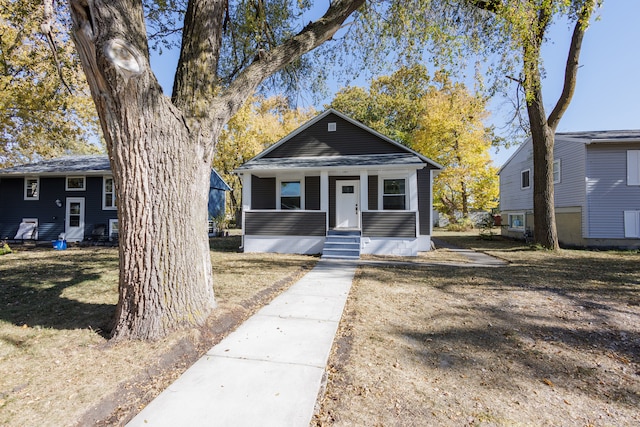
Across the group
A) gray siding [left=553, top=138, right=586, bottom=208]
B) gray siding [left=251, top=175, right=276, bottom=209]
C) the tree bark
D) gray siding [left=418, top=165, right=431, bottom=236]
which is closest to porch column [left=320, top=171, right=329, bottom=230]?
gray siding [left=251, top=175, right=276, bottom=209]

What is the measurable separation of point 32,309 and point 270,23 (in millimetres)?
7492

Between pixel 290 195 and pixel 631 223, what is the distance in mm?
14103

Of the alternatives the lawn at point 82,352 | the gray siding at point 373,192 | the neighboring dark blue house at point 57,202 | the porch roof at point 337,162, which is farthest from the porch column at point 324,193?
the neighboring dark blue house at point 57,202

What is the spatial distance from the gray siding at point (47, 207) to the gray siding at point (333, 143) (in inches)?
361

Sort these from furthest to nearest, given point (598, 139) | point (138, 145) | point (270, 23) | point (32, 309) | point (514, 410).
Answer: point (598, 139), point (270, 23), point (32, 309), point (138, 145), point (514, 410)

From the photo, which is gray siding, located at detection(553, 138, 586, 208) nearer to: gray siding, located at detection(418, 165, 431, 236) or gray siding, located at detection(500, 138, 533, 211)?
gray siding, located at detection(500, 138, 533, 211)

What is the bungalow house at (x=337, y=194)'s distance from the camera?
1098 cm

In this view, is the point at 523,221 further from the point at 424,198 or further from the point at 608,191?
the point at 424,198

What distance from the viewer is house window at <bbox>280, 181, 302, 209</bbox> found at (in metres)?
13.0

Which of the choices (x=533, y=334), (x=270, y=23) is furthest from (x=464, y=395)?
(x=270, y=23)

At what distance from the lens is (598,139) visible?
12359 millimetres

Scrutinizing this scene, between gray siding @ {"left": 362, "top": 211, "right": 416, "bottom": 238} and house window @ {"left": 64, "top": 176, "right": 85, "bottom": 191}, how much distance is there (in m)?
14.1

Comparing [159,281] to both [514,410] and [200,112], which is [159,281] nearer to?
[200,112]

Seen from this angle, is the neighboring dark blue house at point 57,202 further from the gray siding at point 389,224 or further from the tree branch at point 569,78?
the tree branch at point 569,78
